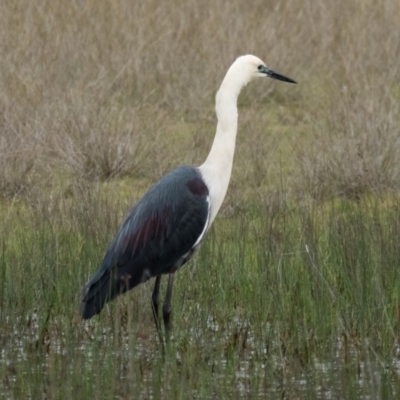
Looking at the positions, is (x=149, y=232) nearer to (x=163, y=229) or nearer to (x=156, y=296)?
(x=163, y=229)

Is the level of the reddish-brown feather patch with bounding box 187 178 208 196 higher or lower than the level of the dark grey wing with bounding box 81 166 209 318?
higher

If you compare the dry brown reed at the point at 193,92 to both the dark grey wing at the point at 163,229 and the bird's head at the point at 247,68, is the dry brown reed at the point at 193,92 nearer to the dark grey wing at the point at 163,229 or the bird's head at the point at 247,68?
the bird's head at the point at 247,68

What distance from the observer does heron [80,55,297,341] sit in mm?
6078

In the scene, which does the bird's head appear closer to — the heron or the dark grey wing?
the heron

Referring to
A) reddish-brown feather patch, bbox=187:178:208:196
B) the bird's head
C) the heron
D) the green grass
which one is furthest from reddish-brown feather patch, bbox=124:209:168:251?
the bird's head

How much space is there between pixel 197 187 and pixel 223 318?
0.66 m

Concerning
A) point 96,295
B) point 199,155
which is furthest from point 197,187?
point 199,155

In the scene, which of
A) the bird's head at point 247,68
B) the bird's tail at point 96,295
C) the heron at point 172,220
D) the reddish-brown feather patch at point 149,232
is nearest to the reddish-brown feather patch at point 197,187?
the heron at point 172,220

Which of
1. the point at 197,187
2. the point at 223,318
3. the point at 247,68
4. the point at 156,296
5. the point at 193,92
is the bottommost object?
the point at 223,318

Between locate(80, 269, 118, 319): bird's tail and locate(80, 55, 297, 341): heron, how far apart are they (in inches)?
0.5

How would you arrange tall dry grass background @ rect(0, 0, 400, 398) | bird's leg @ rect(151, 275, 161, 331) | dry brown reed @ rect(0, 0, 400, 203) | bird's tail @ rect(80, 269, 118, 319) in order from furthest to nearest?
dry brown reed @ rect(0, 0, 400, 203) → bird's leg @ rect(151, 275, 161, 331) → bird's tail @ rect(80, 269, 118, 319) → tall dry grass background @ rect(0, 0, 400, 398)

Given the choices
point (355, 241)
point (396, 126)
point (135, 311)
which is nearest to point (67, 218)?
point (135, 311)

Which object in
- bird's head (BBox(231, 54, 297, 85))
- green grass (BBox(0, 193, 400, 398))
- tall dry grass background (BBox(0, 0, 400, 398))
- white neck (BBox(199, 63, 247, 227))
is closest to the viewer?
green grass (BBox(0, 193, 400, 398))

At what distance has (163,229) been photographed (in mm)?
6242
